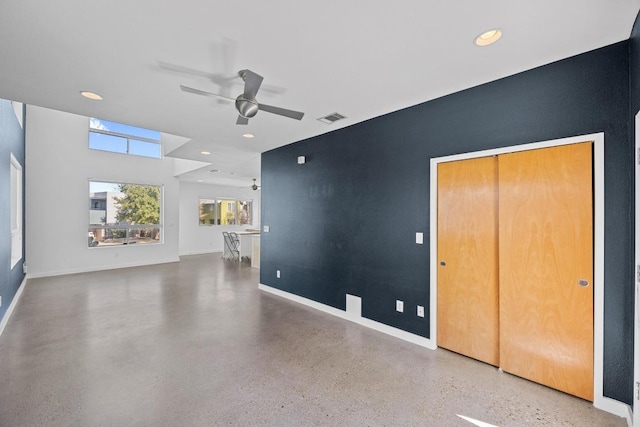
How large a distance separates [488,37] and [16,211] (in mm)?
7447

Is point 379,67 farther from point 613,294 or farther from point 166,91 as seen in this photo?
point 613,294

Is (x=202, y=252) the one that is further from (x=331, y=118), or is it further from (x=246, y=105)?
(x=246, y=105)

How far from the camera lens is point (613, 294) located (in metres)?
2.03

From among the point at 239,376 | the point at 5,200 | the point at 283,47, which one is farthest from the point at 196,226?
the point at 283,47

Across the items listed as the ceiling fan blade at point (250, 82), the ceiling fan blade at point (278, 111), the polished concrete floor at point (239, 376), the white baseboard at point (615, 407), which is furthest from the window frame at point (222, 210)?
the white baseboard at point (615, 407)

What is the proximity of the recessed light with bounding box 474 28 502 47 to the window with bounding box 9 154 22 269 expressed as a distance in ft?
21.3

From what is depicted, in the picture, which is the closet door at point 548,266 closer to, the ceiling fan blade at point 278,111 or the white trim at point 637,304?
the white trim at point 637,304

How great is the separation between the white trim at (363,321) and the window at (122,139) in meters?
5.67

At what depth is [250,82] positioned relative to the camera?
2.18 metres

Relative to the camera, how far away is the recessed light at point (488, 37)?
74.9 inches

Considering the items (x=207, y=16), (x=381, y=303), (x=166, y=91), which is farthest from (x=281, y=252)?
(x=207, y=16)

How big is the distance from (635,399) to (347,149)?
10.9 feet

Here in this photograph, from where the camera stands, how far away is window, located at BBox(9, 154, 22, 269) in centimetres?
478

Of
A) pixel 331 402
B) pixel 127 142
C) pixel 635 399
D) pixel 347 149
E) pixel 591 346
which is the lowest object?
pixel 331 402
